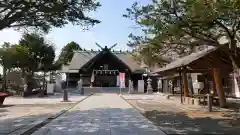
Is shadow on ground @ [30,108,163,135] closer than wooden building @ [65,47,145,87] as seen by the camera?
Yes

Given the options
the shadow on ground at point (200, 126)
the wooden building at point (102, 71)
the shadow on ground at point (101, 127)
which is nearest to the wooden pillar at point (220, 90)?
the shadow on ground at point (200, 126)

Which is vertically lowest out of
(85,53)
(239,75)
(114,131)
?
(114,131)

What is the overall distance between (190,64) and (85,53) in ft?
158

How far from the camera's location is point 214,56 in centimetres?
2133

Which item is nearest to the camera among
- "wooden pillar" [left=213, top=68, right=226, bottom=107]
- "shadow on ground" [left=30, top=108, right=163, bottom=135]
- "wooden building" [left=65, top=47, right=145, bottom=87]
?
"shadow on ground" [left=30, top=108, right=163, bottom=135]

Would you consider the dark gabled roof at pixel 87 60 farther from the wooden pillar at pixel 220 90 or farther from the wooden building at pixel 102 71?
the wooden pillar at pixel 220 90

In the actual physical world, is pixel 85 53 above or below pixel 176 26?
above

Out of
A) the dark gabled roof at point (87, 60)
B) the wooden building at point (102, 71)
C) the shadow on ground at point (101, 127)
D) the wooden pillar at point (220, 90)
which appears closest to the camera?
the shadow on ground at point (101, 127)

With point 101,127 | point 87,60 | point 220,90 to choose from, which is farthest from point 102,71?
point 101,127

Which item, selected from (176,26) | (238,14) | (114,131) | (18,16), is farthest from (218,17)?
(18,16)

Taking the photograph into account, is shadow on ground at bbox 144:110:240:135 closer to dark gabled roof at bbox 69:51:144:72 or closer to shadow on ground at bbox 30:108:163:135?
shadow on ground at bbox 30:108:163:135

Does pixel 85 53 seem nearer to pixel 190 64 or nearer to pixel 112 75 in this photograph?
pixel 112 75

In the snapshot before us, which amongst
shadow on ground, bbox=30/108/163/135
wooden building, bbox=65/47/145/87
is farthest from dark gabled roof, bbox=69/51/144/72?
shadow on ground, bbox=30/108/163/135

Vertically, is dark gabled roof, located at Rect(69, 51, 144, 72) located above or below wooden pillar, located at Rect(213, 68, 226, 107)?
above
